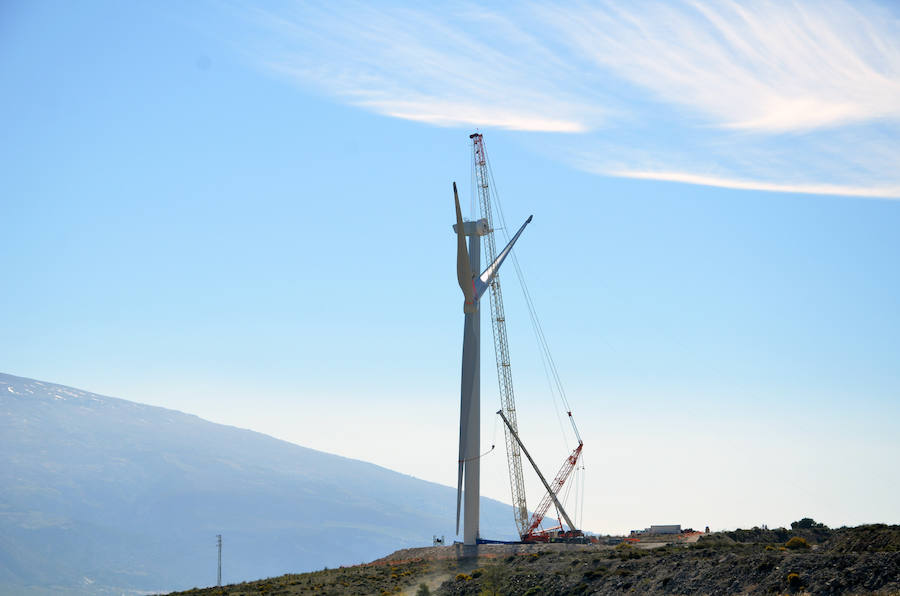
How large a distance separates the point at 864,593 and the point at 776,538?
4213 centimetres

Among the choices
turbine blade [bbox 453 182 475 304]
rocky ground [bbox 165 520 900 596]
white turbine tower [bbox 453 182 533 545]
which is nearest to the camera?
rocky ground [bbox 165 520 900 596]

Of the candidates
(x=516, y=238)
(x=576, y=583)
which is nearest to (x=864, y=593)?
(x=576, y=583)

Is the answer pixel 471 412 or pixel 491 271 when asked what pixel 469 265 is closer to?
pixel 491 271

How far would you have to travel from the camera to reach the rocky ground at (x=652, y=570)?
53.6m

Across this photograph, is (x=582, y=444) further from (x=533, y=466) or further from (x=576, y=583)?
(x=576, y=583)

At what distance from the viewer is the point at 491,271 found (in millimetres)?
112250

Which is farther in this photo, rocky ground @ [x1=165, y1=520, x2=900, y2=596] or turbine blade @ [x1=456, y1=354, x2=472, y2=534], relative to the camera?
turbine blade @ [x1=456, y1=354, x2=472, y2=534]

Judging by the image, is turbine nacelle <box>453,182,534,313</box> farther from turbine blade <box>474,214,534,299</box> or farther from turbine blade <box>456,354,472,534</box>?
turbine blade <box>456,354,472,534</box>

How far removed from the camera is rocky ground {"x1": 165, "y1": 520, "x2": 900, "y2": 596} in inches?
2110

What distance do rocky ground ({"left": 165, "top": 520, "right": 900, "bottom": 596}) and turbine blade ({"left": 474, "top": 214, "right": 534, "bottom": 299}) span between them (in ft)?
101

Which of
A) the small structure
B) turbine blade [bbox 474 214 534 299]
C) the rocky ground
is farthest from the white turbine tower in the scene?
the small structure

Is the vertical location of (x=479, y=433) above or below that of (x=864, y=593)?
above

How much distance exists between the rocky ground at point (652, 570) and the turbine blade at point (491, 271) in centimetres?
3066

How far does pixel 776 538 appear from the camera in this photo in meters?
89.0
